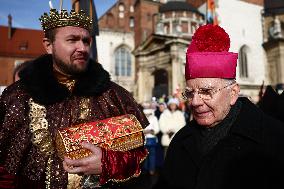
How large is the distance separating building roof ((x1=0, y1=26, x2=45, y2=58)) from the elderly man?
41711 millimetres

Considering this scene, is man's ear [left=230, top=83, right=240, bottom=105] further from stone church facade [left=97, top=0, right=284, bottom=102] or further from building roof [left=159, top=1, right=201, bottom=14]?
building roof [left=159, top=1, right=201, bottom=14]

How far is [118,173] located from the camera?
6.95 feet

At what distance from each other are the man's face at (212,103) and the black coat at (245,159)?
5.1 inches

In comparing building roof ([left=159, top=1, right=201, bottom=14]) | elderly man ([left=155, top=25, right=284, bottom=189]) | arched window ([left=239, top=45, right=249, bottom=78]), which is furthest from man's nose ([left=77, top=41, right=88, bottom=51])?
arched window ([left=239, top=45, right=249, bottom=78])

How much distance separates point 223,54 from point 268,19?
35.0 m

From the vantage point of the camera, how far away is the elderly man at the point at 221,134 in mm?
1942

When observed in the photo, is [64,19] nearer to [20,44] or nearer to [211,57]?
[211,57]

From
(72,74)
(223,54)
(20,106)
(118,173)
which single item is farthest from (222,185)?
(20,106)

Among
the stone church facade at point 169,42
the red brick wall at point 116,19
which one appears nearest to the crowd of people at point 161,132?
the stone church facade at point 169,42

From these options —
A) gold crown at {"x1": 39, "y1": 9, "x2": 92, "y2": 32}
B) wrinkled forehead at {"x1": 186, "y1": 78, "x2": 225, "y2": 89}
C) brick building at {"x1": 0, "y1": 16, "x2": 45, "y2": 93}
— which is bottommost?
wrinkled forehead at {"x1": 186, "y1": 78, "x2": 225, "y2": 89}

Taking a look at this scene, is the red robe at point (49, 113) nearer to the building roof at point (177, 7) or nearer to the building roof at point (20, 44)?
the building roof at point (177, 7)

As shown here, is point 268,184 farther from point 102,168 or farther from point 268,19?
point 268,19

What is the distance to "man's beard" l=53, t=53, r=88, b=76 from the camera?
2.51 meters

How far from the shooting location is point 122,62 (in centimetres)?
3697
